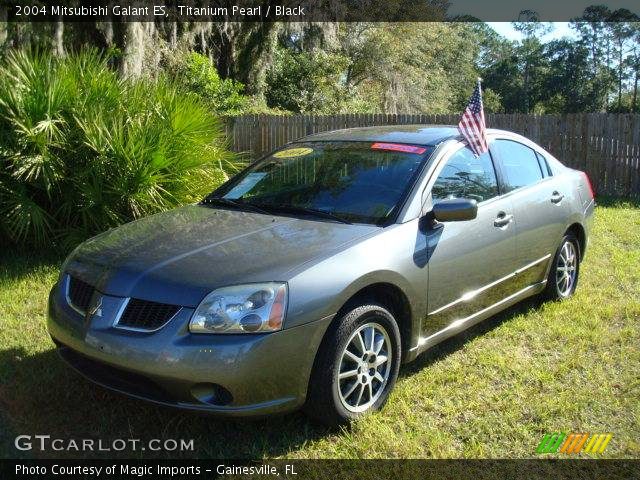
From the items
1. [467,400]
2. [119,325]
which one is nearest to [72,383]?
[119,325]

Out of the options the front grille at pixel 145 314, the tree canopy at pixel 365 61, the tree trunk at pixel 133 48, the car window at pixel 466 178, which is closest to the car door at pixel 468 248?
the car window at pixel 466 178

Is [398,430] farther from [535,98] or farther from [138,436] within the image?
[535,98]

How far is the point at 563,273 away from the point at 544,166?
950 mm

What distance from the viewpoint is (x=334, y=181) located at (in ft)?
14.1

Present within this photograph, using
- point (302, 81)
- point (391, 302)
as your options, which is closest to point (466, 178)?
point (391, 302)

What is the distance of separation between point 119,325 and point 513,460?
6.96 feet

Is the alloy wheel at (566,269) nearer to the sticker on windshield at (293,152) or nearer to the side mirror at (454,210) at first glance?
the side mirror at (454,210)

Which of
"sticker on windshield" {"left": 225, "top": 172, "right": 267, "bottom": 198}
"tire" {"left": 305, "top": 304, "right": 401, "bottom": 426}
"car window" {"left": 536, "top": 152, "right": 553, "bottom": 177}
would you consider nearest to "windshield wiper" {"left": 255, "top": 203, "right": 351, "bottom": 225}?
"sticker on windshield" {"left": 225, "top": 172, "right": 267, "bottom": 198}

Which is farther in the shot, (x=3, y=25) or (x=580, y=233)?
(x=3, y=25)

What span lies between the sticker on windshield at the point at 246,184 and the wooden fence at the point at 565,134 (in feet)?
26.3

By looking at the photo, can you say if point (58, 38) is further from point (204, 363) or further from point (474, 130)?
point (204, 363)

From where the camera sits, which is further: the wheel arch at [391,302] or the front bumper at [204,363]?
the wheel arch at [391,302]

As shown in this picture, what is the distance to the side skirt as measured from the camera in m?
3.94

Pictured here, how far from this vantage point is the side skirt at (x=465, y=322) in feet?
12.9
